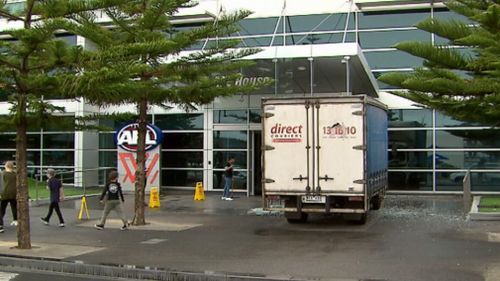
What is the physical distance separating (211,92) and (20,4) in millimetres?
5101

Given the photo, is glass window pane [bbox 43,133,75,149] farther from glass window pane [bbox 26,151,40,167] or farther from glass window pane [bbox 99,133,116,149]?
glass window pane [bbox 99,133,116,149]

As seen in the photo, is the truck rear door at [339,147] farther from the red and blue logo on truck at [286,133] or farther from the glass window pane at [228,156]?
the glass window pane at [228,156]

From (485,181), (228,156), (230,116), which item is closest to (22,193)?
(228,156)

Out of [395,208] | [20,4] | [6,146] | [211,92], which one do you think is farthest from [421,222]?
[6,146]

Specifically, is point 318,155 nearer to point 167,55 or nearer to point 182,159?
point 167,55

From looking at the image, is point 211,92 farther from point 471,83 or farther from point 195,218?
point 471,83

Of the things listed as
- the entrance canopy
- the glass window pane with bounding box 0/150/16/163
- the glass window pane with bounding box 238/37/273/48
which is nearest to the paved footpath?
the entrance canopy

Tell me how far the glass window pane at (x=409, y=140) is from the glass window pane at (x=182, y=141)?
8234mm

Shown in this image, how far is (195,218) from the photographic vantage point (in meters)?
17.2

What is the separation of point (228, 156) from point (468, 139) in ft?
32.1

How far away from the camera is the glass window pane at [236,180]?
25375mm

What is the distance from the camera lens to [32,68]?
11.4 meters

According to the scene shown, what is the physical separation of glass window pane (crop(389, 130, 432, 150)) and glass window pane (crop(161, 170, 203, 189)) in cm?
835

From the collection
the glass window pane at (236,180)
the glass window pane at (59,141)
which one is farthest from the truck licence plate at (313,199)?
the glass window pane at (59,141)
